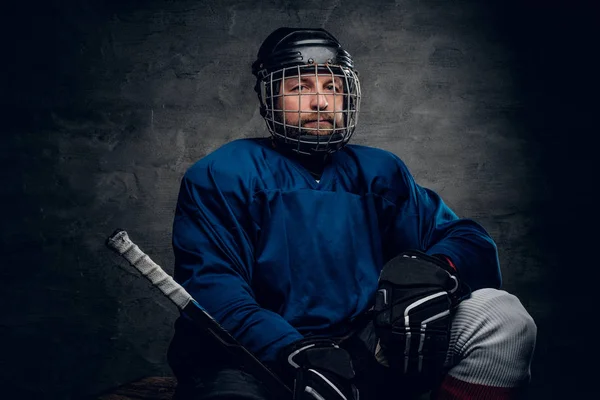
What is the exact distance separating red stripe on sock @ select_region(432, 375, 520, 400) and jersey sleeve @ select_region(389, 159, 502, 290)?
30cm

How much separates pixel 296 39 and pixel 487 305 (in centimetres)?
81

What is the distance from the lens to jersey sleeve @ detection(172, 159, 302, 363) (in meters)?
1.46

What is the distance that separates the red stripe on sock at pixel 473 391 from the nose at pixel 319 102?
2.34ft

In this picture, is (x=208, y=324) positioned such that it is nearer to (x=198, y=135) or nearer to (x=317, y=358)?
(x=317, y=358)

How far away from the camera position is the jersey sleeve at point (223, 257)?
1463 mm

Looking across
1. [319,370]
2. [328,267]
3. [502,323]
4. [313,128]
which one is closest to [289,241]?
[328,267]

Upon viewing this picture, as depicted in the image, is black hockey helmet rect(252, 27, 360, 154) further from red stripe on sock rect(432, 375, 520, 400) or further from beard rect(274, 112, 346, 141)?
red stripe on sock rect(432, 375, 520, 400)

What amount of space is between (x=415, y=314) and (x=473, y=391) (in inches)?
8.1

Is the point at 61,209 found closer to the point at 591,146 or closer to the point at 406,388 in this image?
the point at 406,388

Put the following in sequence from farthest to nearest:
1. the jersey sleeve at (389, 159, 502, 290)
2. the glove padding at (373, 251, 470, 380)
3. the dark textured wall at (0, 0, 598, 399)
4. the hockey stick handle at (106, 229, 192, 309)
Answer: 1. the dark textured wall at (0, 0, 598, 399)
2. the jersey sleeve at (389, 159, 502, 290)
3. the glove padding at (373, 251, 470, 380)
4. the hockey stick handle at (106, 229, 192, 309)

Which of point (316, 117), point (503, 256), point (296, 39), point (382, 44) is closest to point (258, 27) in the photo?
point (382, 44)

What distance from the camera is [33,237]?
2344 mm

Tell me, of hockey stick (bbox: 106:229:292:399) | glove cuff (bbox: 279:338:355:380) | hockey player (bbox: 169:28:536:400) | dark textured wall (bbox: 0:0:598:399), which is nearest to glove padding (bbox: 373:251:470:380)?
hockey player (bbox: 169:28:536:400)

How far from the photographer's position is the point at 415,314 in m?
1.43
